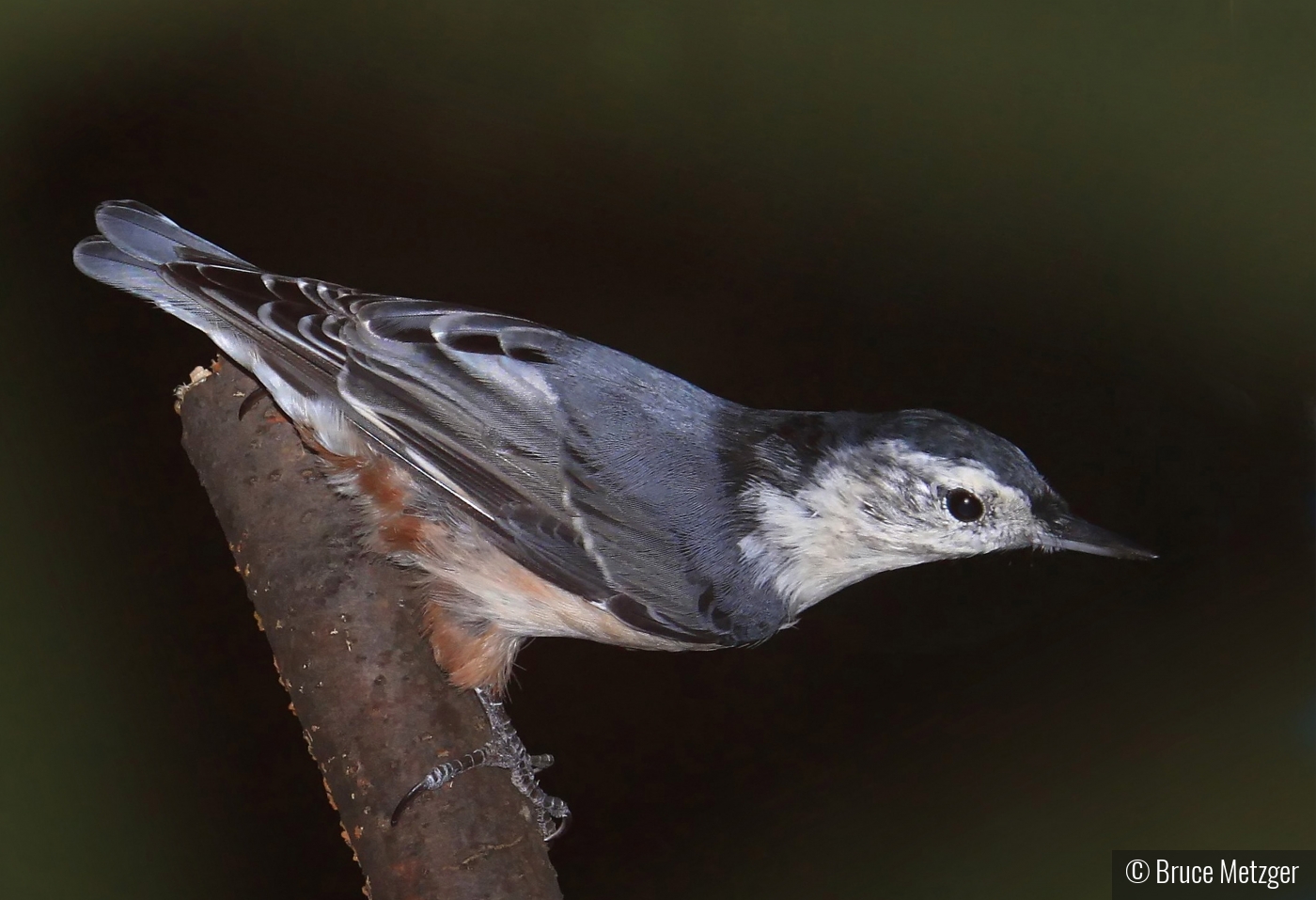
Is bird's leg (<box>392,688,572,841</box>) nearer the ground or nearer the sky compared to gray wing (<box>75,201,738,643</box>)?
nearer the ground

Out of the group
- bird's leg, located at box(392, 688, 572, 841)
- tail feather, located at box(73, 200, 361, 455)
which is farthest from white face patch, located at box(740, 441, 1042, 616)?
tail feather, located at box(73, 200, 361, 455)

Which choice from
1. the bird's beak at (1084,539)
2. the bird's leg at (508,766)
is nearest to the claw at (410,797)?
the bird's leg at (508,766)

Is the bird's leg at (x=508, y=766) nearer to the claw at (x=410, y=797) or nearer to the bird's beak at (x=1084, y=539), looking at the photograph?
the claw at (x=410, y=797)

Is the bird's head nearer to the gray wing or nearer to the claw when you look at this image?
the gray wing

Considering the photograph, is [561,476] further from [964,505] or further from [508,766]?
[964,505]

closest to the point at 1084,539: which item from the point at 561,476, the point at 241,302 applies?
the point at 561,476

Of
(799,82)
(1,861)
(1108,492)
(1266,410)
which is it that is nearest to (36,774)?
(1,861)
